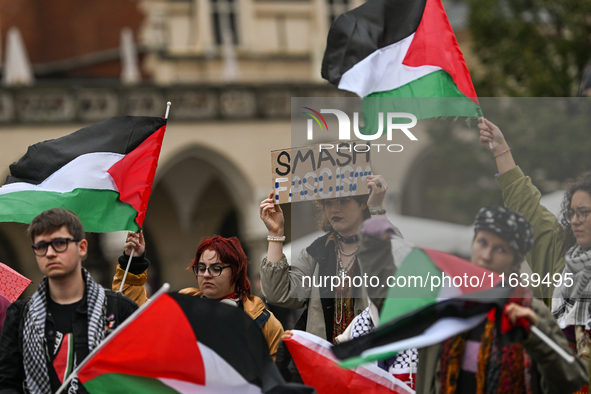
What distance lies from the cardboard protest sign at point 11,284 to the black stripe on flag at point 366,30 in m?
2.15

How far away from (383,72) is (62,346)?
106 inches

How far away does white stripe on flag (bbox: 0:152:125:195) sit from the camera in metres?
4.75

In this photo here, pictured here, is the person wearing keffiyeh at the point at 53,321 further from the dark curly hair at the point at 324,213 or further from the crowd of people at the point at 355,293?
the dark curly hair at the point at 324,213

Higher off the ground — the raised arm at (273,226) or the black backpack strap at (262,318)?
the raised arm at (273,226)

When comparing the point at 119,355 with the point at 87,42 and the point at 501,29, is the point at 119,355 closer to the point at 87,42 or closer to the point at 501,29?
the point at 501,29

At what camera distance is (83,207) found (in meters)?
4.74

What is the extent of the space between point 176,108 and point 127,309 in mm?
15643

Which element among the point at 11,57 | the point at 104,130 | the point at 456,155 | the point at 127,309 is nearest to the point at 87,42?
the point at 11,57

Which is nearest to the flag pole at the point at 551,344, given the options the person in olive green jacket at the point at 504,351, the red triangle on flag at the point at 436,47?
the person in olive green jacket at the point at 504,351

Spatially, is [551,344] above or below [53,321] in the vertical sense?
below

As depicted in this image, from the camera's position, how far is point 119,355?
133 inches

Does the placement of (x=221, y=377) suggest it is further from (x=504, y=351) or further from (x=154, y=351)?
(x=504, y=351)

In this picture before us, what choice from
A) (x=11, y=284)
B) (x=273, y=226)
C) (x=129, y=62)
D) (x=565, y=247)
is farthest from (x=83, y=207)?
(x=129, y=62)

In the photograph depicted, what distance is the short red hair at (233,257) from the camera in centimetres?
433
